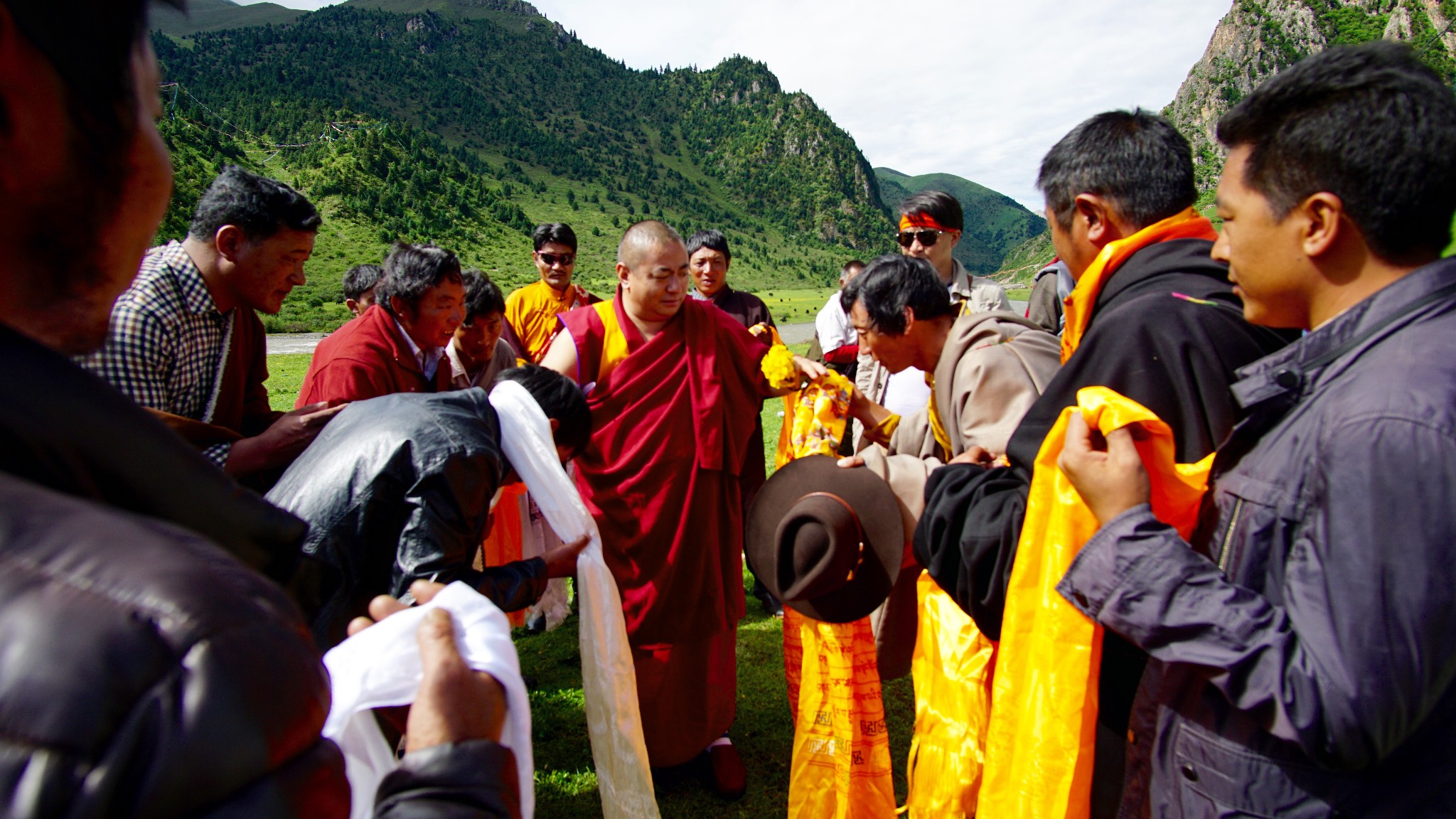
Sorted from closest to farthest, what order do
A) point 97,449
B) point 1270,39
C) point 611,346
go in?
point 97,449 → point 611,346 → point 1270,39

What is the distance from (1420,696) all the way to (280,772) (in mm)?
1373

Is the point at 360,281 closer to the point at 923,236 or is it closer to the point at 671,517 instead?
the point at 671,517

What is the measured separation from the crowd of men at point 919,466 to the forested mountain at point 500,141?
1452 inches

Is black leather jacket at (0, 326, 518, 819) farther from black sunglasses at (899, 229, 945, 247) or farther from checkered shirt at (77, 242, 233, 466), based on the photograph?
black sunglasses at (899, 229, 945, 247)

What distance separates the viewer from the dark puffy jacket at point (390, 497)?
175cm

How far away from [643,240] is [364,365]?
130 centimetres

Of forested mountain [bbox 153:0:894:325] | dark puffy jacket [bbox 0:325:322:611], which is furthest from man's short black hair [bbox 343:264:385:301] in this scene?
forested mountain [bbox 153:0:894:325]

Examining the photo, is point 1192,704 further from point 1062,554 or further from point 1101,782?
point 1101,782

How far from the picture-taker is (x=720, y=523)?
3410 millimetres

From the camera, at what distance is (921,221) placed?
4.43 metres

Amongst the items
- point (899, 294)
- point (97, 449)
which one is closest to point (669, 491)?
point (899, 294)

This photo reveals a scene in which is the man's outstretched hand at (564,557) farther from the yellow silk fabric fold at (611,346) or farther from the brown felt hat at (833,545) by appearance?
the yellow silk fabric fold at (611,346)

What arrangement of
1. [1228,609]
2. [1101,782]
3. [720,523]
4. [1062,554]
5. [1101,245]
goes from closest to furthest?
[1228,609] < [1062,554] < [1101,782] < [1101,245] < [720,523]

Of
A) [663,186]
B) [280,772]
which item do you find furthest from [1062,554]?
[663,186]
